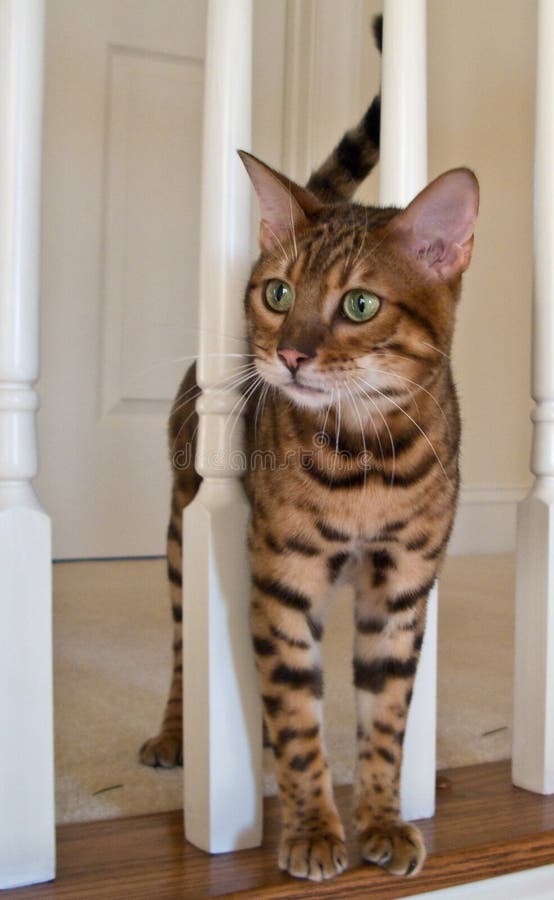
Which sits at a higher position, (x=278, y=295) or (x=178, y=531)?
(x=278, y=295)

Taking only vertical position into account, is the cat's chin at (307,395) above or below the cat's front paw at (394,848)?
above

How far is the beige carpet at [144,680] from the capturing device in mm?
1093

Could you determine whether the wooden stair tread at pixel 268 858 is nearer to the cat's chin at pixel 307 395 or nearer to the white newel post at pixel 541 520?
the white newel post at pixel 541 520

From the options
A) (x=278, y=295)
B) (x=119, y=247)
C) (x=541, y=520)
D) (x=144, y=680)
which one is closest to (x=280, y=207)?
(x=278, y=295)

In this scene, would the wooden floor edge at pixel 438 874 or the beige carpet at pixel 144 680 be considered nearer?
the wooden floor edge at pixel 438 874

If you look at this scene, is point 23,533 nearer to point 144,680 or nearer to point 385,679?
point 385,679

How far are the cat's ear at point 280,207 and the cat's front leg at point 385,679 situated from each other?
1.08ft

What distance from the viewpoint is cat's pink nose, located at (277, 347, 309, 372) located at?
85 centimetres

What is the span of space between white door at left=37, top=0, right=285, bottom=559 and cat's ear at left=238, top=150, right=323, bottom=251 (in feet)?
4.19

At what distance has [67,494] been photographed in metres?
2.23

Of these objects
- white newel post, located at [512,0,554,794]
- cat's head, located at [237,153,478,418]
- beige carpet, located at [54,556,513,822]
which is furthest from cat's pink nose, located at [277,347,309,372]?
beige carpet, located at [54,556,513,822]

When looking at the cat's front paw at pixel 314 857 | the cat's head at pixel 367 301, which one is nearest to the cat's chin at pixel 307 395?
the cat's head at pixel 367 301

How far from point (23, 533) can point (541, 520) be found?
0.57 metres

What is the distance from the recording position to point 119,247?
223cm
